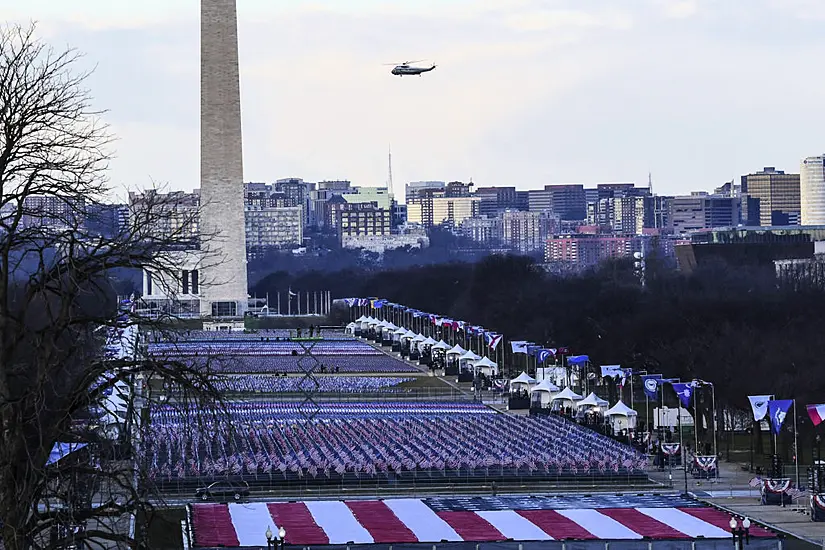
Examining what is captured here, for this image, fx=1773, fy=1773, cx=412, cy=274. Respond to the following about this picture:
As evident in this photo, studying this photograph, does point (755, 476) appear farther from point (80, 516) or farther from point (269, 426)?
point (80, 516)

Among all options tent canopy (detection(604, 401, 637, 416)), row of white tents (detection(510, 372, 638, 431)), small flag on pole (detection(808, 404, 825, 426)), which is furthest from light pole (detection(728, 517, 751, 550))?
row of white tents (detection(510, 372, 638, 431))

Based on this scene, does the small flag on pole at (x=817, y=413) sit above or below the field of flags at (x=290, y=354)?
above

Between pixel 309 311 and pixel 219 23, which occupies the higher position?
pixel 219 23

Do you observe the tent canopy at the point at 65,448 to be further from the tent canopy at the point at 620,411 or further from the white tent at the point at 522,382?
the white tent at the point at 522,382

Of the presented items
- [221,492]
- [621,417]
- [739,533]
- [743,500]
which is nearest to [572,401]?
[621,417]

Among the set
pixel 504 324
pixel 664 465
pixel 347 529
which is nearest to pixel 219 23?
pixel 504 324

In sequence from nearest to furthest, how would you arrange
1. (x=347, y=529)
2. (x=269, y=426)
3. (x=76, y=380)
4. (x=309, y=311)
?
1. (x=76, y=380)
2. (x=347, y=529)
3. (x=269, y=426)
4. (x=309, y=311)

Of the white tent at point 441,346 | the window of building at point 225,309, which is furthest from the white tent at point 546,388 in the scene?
the window of building at point 225,309
